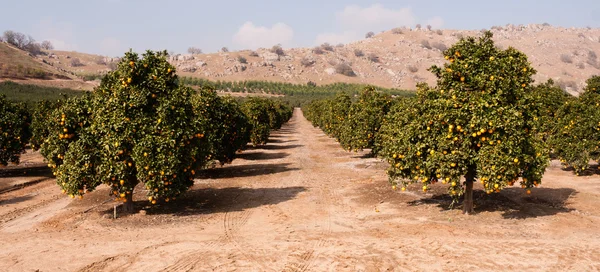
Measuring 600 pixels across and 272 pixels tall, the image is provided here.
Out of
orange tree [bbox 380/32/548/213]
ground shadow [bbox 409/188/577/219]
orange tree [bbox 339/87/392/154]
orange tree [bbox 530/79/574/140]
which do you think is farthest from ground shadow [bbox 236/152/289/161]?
orange tree [bbox 530/79/574/140]

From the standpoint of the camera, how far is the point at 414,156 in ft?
46.4

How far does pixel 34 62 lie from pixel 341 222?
134m

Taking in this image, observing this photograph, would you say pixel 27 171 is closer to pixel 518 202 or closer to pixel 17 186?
pixel 17 186

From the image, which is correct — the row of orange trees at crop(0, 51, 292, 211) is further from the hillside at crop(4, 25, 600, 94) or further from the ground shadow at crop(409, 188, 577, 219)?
the hillside at crop(4, 25, 600, 94)

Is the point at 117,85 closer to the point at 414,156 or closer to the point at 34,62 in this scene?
the point at 414,156

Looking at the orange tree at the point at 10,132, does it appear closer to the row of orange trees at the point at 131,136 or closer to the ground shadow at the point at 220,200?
the row of orange trees at the point at 131,136

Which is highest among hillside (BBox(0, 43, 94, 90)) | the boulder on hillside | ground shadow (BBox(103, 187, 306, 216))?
the boulder on hillside

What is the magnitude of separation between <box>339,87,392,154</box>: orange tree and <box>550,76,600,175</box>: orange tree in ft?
34.0

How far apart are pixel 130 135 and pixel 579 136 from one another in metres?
23.5

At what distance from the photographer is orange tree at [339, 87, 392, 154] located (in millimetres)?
26266

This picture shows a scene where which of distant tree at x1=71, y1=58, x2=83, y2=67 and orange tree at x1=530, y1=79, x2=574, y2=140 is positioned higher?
distant tree at x1=71, y1=58, x2=83, y2=67

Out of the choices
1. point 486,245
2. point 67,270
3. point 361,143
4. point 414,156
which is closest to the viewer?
point 67,270

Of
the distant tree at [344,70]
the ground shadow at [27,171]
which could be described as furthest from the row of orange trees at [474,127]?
the distant tree at [344,70]

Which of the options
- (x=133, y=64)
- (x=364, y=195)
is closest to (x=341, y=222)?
(x=364, y=195)
